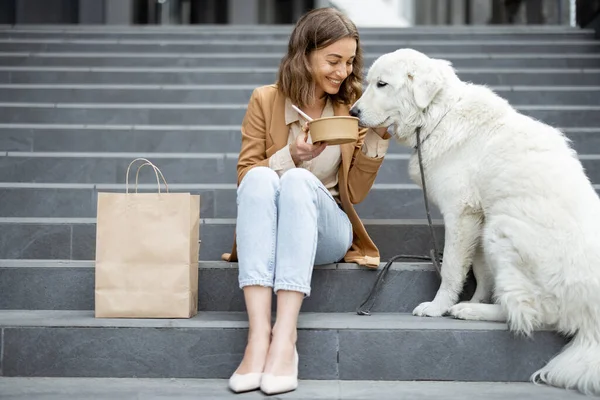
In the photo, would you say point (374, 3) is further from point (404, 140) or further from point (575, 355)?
point (575, 355)

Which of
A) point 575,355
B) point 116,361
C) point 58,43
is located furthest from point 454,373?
point 58,43

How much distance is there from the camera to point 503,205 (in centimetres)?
284

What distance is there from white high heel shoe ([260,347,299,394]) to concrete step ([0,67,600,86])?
12.5ft

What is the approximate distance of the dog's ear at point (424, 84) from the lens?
3.06 m

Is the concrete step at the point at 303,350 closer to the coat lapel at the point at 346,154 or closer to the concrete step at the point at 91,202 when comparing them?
the coat lapel at the point at 346,154

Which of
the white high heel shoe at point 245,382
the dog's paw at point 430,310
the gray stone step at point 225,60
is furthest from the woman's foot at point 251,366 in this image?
the gray stone step at point 225,60

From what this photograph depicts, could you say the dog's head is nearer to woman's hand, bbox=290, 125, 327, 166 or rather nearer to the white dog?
the white dog

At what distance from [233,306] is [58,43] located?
15.5ft

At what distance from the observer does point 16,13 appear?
10031 mm

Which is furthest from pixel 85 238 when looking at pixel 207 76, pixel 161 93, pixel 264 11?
pixel 264 11

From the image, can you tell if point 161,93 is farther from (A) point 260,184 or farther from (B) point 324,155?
(A) point 260,184

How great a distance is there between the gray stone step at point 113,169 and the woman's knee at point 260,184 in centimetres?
168

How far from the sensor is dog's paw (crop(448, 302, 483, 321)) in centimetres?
288

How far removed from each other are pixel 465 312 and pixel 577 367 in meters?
0.47
